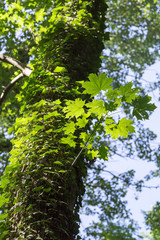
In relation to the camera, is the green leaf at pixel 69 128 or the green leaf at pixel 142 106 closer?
the green leaf at pixel 142 106

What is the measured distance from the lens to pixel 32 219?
5.21ft

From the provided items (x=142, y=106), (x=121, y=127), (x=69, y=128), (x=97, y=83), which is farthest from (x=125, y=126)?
(x=69, y=128)

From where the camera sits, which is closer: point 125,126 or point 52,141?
point 125,126

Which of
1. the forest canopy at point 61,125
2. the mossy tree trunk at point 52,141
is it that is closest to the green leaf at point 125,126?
the forest canopy at point 61,125

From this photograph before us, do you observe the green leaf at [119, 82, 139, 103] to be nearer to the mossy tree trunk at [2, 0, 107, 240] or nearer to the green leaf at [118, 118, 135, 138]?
the green leaf at [118, 118, 135, 138]

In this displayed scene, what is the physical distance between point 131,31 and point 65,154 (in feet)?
39.4

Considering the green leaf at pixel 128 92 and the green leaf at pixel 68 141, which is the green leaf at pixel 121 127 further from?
the green leaf at pixel 68 141

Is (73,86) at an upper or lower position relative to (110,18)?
lower

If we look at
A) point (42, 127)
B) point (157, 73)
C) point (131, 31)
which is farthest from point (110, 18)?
point (42, 127)

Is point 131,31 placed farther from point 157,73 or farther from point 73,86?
point 73,86

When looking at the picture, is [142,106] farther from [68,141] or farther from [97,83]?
[68,141]

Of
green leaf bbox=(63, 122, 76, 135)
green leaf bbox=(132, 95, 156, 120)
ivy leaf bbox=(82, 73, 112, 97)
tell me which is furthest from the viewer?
green leaf bbox=(63, 122, 76, 135)

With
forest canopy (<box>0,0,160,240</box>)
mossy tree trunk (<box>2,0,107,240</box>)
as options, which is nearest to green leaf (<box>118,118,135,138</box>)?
forest canopy (<box>0,0,160,240</box>)

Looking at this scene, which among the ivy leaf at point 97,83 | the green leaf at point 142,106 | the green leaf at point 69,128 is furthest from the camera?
the green leaf at point 69,128
